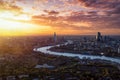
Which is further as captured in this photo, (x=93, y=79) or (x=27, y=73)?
(x=27, y=73)

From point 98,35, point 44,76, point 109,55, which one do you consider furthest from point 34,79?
point 98,35

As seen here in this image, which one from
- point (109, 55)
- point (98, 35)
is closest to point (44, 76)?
point (109, 55)

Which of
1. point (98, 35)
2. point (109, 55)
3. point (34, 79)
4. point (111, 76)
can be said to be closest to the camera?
point (34, 79)

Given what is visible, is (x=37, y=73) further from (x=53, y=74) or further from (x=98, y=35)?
(x=98, y=35)

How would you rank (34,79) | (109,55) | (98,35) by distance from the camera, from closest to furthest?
(34,79) < (109,55) < (98,35)

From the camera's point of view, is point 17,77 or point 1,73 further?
point 1,73

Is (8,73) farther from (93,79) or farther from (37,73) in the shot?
(93,79)

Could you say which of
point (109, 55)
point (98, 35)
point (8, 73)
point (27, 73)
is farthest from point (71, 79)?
point (98, 35)

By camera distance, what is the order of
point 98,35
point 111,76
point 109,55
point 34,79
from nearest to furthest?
point 34,79 → point 111,76 → point 109,55 → point 98,35
